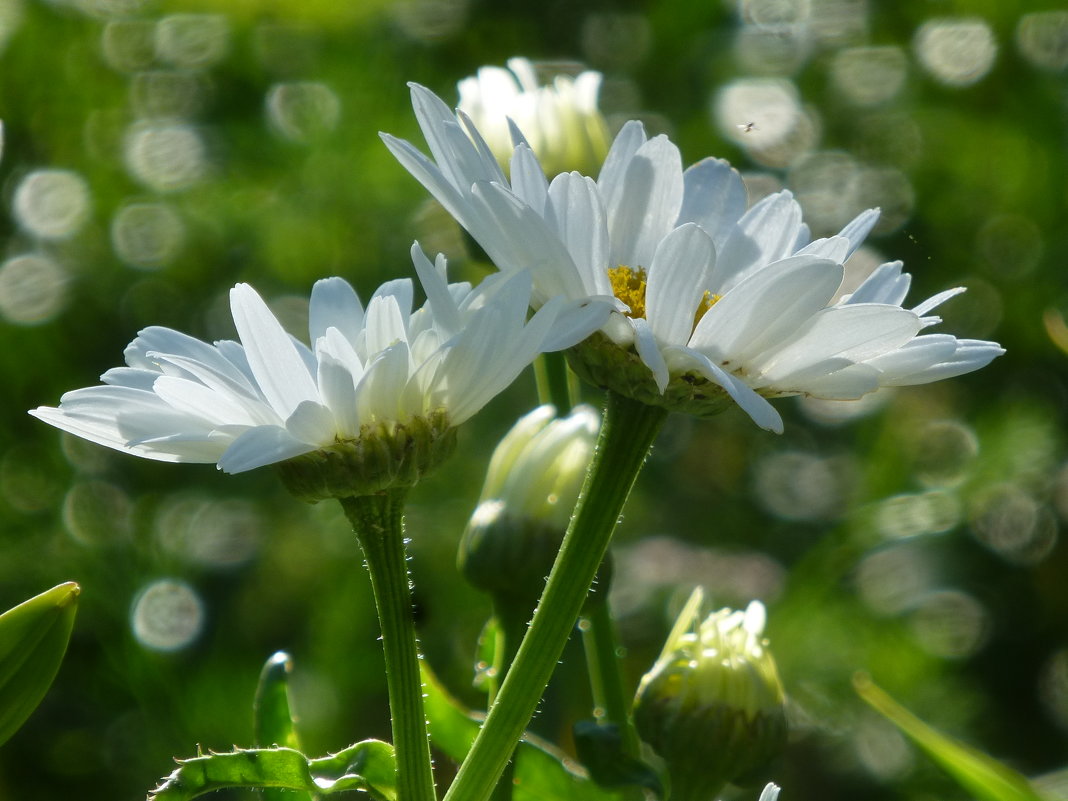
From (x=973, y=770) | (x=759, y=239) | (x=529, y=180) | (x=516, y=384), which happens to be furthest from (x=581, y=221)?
(x=516, y=384)

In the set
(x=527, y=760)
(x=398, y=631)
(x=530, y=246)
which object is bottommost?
(x=527, y=760)

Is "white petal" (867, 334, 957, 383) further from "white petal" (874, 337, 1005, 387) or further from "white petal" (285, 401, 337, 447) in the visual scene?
"white petal" (285, 401, 337, 447)

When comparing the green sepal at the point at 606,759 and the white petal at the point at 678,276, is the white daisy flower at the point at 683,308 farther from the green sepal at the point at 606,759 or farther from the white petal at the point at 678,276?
the green sepal at the point at 606,759

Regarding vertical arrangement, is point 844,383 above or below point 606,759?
above

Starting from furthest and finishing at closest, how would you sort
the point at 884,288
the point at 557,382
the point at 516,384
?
the point at 516,384 < the point at 557,382 < the point at 884,288

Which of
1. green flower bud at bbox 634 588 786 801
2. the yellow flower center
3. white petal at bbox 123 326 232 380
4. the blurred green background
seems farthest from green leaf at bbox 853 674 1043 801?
the blurred green background

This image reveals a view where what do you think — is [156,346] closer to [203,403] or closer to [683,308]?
[203,403]

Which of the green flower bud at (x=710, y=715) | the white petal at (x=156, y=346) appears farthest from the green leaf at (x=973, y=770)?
the white petal at (x=156, y=346)

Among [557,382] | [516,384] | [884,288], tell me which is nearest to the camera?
[884,288]
